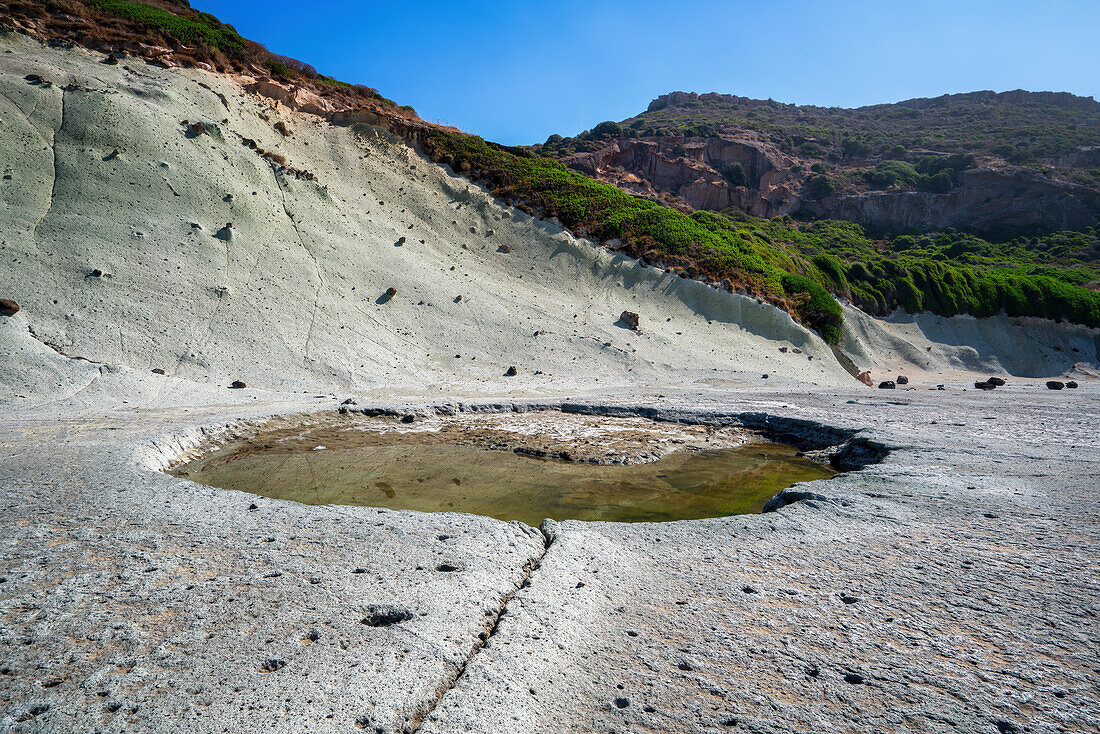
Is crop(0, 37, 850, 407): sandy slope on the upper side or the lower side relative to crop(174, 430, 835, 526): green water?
upper

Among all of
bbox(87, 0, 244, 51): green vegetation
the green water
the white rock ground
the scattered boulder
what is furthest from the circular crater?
bbox(87, 0, 244, 51): green vegetation

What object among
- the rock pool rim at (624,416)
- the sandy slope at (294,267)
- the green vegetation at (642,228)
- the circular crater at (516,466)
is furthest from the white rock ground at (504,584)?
the green vegetation at (642,228)

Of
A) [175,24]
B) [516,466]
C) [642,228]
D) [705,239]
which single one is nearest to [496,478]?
[516,466]

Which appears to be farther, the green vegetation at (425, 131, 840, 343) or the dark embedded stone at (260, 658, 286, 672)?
the green vegetation at (425, 131, 840, 343)

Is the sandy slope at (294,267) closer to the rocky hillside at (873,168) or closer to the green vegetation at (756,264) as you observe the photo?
the green vegetation at (756,264)

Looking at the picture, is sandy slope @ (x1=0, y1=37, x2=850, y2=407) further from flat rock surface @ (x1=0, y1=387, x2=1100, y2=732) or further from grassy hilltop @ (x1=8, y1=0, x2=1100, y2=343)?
flat rock surface @ (x1=0, y1=387, x2=1100, y2=732)

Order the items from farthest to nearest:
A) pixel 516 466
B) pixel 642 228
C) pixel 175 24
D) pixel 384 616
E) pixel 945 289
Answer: pixel 945 289, pixel 642 228, pixel 175 24, pixel 516 466, pixel 384 616

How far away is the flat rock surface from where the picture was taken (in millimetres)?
2316

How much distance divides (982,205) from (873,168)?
13.2 m

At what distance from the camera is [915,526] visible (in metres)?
4.42

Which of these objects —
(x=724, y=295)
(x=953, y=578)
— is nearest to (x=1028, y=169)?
(x=724, y=295)

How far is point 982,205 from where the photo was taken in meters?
54.2

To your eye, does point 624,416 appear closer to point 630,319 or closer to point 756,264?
point 630,319

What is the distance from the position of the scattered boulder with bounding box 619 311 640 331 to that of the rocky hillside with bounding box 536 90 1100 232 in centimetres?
3084
